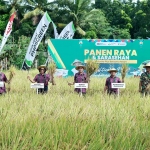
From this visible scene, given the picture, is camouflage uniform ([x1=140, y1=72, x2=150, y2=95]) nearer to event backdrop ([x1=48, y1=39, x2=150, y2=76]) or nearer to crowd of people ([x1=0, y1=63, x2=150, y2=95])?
crowd of people ([x1=0, y1=63, x2=150, y2=95])

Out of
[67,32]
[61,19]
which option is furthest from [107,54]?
[61,19]

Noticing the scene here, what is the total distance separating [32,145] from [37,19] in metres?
23.8

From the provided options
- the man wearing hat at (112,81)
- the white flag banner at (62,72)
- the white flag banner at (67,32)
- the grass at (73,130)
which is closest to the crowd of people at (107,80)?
the man wearing hat at (112,81)

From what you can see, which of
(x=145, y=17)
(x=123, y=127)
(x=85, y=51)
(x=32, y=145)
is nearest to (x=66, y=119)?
(x=123, y=127)

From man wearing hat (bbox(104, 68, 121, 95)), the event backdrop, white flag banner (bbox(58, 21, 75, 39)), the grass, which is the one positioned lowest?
the grass

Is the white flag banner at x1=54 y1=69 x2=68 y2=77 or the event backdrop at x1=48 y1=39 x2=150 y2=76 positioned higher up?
the event backdrop at x1=48 y1=39 x2=150 y2=76

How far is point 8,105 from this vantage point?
536cm

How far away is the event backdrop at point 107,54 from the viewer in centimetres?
1431

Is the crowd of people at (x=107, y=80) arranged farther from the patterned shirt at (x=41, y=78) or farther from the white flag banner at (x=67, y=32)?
the white flag banner at (x=67, y=32)

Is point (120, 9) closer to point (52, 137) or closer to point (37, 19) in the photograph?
point (37, 19)

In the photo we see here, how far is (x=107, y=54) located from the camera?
47.1 feet

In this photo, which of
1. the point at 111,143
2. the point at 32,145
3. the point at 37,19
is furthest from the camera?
the point at 37,19

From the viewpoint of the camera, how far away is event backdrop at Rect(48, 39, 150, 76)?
1431cm

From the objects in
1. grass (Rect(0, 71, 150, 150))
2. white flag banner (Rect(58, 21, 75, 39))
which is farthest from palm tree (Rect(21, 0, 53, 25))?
grass (Rect(0, 71, 150, 150))
